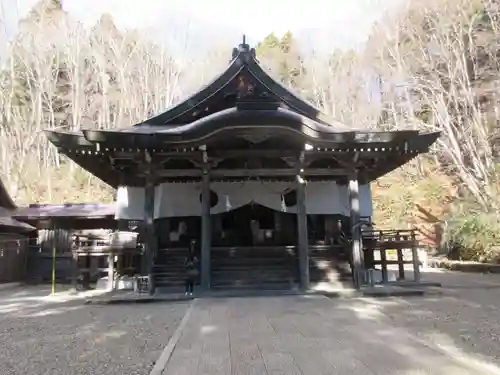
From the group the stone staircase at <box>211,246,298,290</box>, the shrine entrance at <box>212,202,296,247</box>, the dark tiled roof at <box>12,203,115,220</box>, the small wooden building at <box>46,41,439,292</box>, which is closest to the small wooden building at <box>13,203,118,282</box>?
the dark tiled roof at <box>12,203,115,220</box>

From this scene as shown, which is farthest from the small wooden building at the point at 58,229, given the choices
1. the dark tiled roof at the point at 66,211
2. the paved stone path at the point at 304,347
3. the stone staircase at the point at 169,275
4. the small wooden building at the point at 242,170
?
the paved stone path at the point at 304,347

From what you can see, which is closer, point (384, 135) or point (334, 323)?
point (334, 323)

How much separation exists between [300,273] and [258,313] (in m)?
2.83

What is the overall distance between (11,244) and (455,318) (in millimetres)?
15432

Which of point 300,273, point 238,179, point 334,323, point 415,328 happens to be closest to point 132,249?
point 238,179

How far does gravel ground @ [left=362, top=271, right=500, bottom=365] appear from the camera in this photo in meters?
4.77

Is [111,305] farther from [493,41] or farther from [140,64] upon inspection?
[140,64]

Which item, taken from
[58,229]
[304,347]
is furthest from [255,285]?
[58,229]

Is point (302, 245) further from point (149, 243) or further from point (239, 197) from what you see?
point (149, 243)

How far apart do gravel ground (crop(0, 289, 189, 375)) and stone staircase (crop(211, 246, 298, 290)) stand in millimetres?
1845

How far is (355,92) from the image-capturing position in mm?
29938

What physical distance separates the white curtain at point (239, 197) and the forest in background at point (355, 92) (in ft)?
→ 32.5

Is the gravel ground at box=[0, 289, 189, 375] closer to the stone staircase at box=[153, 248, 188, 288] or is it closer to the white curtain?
the stone staircase at box=[153, 248, 188, 288]

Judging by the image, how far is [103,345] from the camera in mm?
5176
